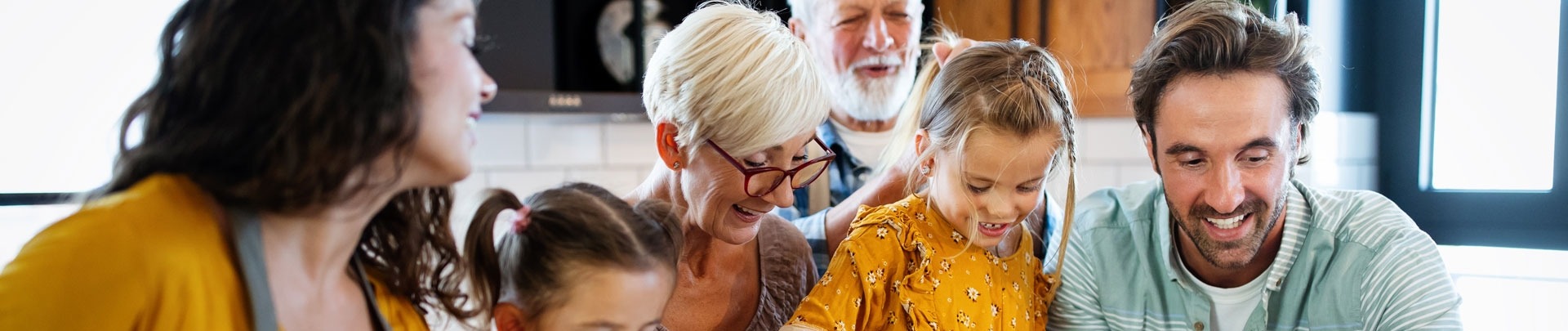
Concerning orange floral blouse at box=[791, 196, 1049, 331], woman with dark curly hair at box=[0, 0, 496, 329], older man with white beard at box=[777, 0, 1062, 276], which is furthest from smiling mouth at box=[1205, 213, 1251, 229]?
woman with dark curly hair at box=[0, 0, 496, 329]

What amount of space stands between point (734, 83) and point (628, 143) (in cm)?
151

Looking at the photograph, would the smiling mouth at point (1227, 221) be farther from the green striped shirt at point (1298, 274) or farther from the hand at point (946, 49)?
the hand at point (946, 49)

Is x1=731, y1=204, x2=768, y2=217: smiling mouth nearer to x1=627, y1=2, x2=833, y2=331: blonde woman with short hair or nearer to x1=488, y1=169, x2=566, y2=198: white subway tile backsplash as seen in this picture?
x1=627, y1=2, x2=833, y2=331: blonde woman with short hair

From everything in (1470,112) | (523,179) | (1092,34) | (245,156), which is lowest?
(523,179)

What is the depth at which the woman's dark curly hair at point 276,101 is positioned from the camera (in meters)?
0.78

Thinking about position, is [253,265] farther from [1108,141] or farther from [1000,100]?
[1108,141]

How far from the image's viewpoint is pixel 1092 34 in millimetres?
2443

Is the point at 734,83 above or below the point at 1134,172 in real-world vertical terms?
above

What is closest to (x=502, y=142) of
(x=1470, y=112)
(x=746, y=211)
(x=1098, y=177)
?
(x=746, y=211)

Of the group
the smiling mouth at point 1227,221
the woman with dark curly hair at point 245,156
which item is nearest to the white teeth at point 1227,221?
the smiling mouth at point 1227,221

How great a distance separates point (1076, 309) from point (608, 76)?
130 centimetres

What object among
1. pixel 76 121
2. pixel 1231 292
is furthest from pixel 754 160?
pixel 76 121

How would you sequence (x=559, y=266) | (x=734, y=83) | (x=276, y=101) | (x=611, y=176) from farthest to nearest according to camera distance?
(x=611, y=176), (x=734, y=83), (x=559, y=266), (x=276, y=101)

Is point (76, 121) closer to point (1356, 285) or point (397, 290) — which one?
point (397, 290)
